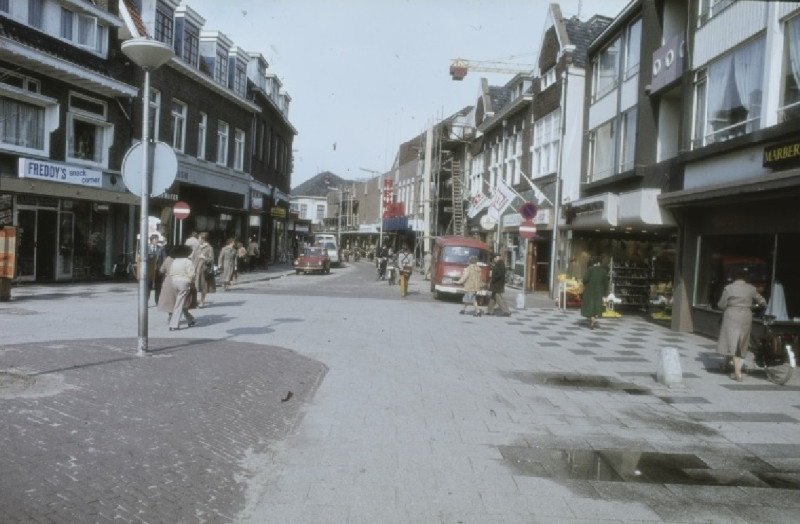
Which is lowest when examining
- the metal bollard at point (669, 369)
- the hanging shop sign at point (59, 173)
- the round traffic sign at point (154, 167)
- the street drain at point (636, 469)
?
the street drain at point (636, 469)

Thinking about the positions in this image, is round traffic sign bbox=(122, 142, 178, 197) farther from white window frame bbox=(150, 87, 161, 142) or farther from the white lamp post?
white window frame bbox=(150, 87, 161, 142)

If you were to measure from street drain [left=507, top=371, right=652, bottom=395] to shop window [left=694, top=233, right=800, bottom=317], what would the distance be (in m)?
3.10

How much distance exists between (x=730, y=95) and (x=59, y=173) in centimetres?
1774

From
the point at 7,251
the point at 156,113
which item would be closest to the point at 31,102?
the point at 156,113

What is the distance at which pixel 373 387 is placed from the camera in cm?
807

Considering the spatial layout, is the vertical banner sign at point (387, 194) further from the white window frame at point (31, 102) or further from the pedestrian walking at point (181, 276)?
the pedestrian walking at point (181, 276)

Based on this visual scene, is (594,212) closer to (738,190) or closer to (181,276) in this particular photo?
(738,190)

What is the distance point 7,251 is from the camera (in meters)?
14.3

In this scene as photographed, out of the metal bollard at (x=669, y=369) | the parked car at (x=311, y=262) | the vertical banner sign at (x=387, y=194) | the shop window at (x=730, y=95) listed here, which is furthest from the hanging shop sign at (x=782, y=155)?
the vertical banner sign at (x=387, y=194)

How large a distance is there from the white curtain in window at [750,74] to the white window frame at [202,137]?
874 inches

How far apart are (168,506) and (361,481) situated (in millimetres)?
A: 1359

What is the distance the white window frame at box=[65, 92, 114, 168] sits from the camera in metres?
20.4

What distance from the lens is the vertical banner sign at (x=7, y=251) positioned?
14125mm

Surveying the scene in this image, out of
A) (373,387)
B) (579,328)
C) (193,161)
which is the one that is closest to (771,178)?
(579,328)
